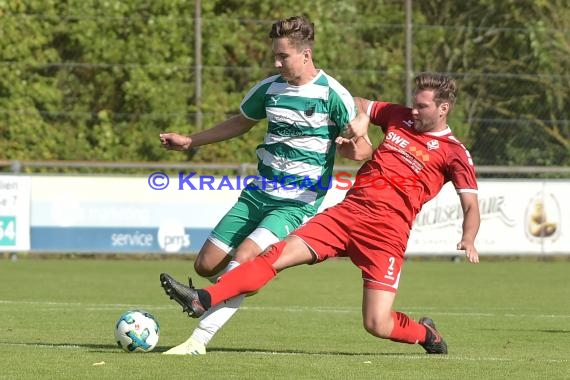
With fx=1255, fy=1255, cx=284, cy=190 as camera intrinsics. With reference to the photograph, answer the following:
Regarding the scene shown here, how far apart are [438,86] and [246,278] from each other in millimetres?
1798

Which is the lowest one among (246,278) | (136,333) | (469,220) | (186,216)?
(186,216)

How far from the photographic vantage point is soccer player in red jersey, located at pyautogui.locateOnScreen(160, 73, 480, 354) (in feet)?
26.4

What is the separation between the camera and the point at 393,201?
8.16 metres

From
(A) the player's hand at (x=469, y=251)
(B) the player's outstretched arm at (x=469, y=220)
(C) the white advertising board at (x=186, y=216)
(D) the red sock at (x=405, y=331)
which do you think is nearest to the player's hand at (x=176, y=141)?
(D) the red sock at (x=405, y=331)

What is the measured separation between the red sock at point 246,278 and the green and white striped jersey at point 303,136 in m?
0.78

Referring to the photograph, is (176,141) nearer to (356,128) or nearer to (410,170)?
(356,128)

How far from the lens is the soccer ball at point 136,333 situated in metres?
8.11

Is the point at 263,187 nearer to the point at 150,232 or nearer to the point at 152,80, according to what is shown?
the point at 150,232

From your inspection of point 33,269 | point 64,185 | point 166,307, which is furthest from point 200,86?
point 166,307

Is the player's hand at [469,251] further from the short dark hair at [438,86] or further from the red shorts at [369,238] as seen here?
the short dark hair at [438,86]

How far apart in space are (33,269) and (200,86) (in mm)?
6071

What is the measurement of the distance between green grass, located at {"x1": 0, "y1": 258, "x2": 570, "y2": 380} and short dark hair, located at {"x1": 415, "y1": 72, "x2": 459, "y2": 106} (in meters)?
1.68

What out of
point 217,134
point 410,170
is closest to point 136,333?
point 217,134

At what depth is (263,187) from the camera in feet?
27.9
